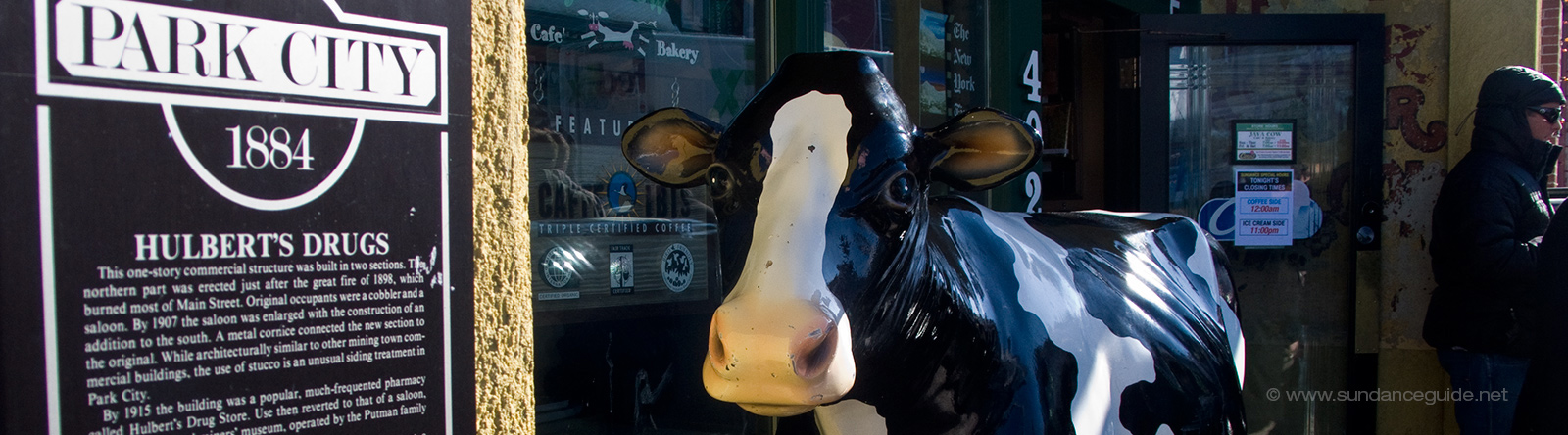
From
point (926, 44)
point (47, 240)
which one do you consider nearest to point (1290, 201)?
point (926, 44)

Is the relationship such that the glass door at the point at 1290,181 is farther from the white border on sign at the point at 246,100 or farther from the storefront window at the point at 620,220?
the white border on sign at the point at 246,100

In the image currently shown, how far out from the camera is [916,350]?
72.2 inches

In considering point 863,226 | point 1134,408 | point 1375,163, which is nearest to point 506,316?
point 863,226

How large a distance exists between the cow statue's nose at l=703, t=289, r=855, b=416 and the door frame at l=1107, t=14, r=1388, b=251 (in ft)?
12.3

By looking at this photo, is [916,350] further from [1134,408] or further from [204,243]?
[204,243]

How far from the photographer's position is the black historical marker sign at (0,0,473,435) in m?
1.12

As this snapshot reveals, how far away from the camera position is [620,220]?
3244 millimetres

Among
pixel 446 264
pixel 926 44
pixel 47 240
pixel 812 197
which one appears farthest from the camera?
pixel 926 44

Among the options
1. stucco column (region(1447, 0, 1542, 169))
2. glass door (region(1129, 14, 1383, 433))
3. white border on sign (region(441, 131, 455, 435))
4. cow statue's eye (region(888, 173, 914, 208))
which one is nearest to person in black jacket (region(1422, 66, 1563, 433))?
stucco column (region(1447, 0, 1542, 169))

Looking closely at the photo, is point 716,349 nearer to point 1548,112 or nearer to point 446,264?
point 446,264

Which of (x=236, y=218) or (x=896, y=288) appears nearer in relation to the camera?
(x=236, y=218)

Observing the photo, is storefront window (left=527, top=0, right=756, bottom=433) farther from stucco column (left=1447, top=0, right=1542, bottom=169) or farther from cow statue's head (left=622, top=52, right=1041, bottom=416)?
stucco column (left=1447, top=0, right=1542, bottom=169)

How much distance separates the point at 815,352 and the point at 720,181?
45 cm

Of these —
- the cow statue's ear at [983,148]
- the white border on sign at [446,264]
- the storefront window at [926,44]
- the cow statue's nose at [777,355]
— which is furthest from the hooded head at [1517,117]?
the white border on sign at [446,264]
